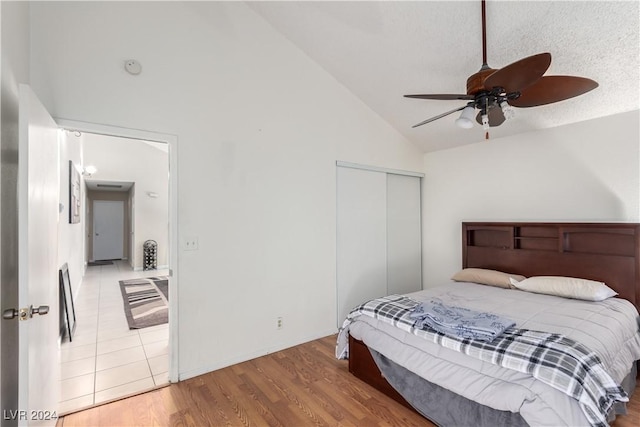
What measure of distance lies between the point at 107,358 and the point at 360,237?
2956 mm

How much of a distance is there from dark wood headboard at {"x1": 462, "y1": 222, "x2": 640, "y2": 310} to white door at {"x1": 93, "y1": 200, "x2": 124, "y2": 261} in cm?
1001

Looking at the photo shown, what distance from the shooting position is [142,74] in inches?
94.7

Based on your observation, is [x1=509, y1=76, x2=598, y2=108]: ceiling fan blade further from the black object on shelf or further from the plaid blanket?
the black object on shelf

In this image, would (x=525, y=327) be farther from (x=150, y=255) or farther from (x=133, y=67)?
(x=150, y=255)

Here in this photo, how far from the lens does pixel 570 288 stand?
2.71 m

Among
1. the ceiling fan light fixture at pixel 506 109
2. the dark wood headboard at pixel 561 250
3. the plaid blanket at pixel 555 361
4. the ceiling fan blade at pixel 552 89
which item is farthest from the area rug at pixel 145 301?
the ceiling fan blade at pixel 552 89

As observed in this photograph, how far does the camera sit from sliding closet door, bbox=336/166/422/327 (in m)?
3.68

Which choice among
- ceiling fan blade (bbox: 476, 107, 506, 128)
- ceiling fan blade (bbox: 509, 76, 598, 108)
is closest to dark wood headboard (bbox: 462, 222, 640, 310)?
ceiling fan blade (bbox: 509, 76, 598, 108)

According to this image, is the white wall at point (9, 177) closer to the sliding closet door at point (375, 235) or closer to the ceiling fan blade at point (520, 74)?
the ceiling fan blade at point (520, 74)

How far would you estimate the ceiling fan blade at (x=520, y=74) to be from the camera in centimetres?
145

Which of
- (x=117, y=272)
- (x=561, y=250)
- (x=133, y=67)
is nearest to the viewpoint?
(x=133, y=67)

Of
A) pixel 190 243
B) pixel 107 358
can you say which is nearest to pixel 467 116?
pixel 190 243

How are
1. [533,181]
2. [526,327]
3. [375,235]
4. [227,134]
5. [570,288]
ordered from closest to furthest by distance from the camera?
1. [526,327]
2. [570,288]
3. [227,134]
4. [533,181]
5. [375,235]

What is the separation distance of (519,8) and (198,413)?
3670mm
